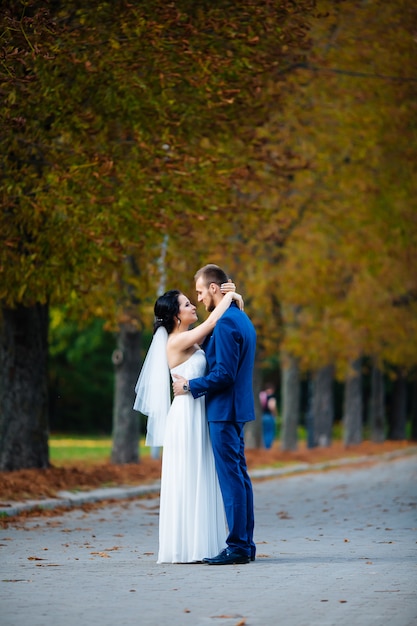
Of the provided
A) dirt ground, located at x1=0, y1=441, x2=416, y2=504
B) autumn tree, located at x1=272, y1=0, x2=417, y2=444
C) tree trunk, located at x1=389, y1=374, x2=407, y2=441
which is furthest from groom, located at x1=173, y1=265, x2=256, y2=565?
tree trunk, located at x1=389, y1=374, x2=407, y2=441

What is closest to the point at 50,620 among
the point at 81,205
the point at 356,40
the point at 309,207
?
the point at 81,205

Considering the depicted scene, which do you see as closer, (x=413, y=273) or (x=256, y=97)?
(x=256, y=97)

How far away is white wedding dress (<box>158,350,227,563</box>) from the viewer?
32.6 feet

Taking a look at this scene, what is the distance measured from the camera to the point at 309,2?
15.0m

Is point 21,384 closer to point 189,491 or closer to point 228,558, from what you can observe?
point 189,491

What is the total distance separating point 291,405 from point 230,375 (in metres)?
25.3

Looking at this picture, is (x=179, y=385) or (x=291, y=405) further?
(x=291, y=405)

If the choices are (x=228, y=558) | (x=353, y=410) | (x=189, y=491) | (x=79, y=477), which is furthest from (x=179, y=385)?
(x=353, y=410)

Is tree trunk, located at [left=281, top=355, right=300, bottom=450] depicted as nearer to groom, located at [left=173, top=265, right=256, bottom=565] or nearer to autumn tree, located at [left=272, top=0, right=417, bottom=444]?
autumn tree, located at [left=272, top=0, right=417, bottom=444]

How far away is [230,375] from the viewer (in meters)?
9.90

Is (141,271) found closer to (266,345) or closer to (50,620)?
(266,345)

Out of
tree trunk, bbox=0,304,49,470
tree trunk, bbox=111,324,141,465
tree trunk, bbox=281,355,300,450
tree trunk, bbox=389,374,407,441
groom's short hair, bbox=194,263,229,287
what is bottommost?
tree trunk, bbox=389,374,407,441

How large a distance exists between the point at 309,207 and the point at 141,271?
23.0 ft

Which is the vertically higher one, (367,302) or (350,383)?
(367,302)
